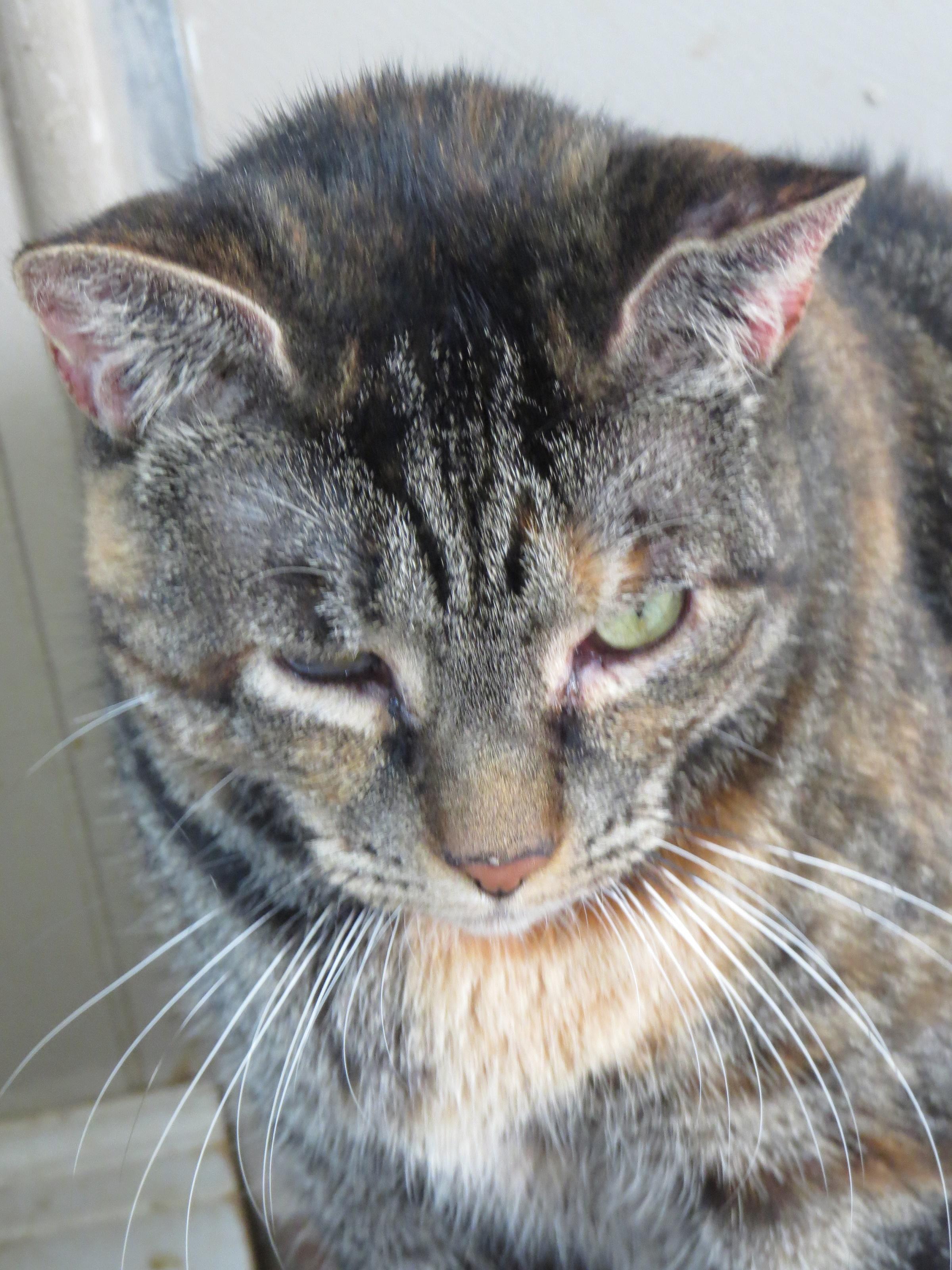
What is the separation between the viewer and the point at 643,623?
0.62 m

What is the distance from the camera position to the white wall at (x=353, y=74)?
0.93m

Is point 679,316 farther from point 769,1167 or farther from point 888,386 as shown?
point 769,1167

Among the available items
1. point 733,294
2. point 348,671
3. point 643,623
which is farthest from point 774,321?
point 348,671

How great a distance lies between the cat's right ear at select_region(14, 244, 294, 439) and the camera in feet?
1.71

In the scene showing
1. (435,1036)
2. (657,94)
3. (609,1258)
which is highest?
→ (657,94)

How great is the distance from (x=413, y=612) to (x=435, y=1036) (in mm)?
330

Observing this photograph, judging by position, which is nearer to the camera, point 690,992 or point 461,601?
point 461,601

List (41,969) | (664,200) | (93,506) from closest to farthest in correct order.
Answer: (664,200) → (93,506) → (41,969)

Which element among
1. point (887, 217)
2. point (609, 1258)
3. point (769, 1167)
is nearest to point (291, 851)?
point (769, 1167)

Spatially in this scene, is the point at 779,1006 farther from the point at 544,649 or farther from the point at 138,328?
the point at 138,328

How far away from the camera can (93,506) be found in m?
0.68

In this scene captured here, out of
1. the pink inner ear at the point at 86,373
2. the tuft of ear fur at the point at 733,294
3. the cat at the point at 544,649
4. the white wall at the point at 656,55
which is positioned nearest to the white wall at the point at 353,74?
the white wall at the point at 656,55

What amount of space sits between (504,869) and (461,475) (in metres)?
0.20

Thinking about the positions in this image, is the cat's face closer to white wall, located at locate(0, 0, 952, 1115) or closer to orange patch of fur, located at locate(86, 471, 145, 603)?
orange patch of fur, located at locate(86, 471, 145, 603)
